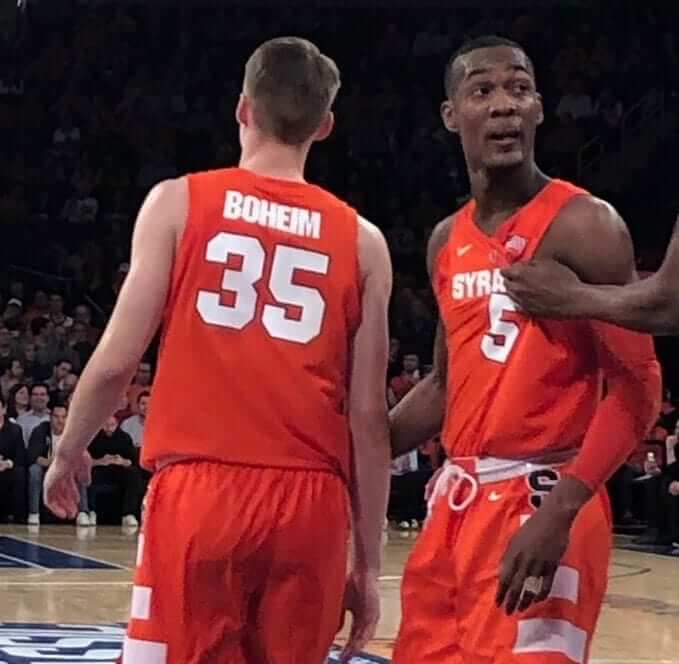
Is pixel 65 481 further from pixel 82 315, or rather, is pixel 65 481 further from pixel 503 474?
pixel 82 315

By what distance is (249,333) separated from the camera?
10.2ft

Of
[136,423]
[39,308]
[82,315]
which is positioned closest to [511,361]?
[136,423]

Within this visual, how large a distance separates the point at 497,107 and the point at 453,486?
2.68ft

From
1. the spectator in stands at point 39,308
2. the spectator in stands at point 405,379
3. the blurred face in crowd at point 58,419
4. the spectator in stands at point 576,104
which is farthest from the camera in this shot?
the spectator in stands at point 576,104

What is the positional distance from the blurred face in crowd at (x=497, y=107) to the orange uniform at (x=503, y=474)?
13 cm

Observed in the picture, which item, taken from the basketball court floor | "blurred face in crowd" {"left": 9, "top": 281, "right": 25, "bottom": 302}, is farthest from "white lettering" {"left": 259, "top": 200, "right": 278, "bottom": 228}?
"blurred face in crowd" {"left": 9, "top": 281, "right": 25, "bottom": 302}

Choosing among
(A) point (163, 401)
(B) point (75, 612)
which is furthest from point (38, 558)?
(A) point (163, 401)

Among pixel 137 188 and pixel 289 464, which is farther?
pixel 137 188

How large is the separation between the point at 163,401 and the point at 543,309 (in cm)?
79

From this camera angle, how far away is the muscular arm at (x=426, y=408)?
366 cm

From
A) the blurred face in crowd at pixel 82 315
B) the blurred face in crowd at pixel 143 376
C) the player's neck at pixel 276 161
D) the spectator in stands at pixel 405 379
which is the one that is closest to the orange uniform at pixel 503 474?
the player's neck at pixel 276 161

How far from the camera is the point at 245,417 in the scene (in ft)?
10.2

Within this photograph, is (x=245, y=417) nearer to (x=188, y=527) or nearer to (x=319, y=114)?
(x=188, y=527)

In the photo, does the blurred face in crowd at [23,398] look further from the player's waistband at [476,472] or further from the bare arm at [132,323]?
the bare arm at [132,323]
